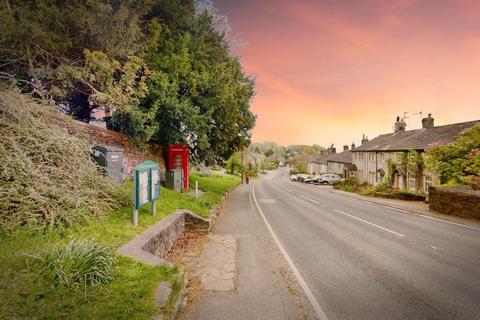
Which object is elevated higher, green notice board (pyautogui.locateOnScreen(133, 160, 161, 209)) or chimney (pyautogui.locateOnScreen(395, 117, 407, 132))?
chimney (pyautogui.locateOnScreen(395, 117, 407, 132))

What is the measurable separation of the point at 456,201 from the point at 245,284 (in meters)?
15.5

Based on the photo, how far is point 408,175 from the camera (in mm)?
30094

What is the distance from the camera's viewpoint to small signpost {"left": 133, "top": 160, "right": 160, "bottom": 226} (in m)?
8.12

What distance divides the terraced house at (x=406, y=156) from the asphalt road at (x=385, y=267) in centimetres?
1658

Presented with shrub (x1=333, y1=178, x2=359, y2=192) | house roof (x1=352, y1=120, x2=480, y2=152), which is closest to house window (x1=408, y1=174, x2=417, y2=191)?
house roof (x1=352, y1=120, x2=480, y2=152)

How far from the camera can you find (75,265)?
492 cm

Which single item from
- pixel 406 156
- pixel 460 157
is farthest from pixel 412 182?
pixel 460 157

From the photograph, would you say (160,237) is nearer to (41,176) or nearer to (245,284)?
(245,284)

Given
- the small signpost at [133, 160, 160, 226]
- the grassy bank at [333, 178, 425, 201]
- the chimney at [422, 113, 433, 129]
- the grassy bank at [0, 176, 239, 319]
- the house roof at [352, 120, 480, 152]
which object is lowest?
the grassy bank at [333, 178, 425, 201]

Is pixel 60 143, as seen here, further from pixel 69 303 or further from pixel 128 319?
pixel 128 319

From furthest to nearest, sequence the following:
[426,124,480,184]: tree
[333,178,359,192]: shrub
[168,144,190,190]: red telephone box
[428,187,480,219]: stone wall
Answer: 1. [333,178,359,192]: shrub
2. [426,124,480,184]: tree
3. [168,144,190,190]: red telephone box
4. [428,187,480,219]: stone wall

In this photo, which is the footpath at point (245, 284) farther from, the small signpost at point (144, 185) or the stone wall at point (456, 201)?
the stone wall at point (456, 201)

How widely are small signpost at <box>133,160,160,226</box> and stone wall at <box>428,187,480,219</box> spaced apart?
646 inches

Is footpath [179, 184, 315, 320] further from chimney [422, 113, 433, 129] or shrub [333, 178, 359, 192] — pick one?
chimney [422, 113, 433, 129]
